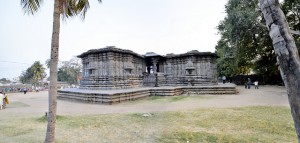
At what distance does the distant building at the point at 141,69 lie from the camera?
18.3 m

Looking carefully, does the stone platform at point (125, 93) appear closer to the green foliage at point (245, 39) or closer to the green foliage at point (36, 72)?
the green foliage at point (245, 39)

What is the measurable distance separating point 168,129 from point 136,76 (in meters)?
16.5

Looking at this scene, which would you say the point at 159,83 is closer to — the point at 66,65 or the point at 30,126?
the point at 30,126

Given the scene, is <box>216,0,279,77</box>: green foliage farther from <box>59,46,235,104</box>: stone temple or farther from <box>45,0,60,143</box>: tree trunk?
<box>45,0,60,143</box>: tree trunk

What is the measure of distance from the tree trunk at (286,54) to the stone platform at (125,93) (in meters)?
11.4

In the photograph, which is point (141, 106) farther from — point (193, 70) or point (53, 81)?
point (193, 70)

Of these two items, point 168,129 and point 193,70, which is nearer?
point 168,129

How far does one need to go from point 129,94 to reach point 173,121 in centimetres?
739

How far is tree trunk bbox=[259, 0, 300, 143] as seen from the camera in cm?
178

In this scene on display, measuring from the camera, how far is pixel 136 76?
2231cm

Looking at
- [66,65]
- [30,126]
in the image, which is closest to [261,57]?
[30,126]

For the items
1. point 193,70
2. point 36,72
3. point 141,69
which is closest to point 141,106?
point 141,69

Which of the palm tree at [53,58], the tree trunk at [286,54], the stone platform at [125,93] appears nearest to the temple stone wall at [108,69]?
the stone platform at [125,93]

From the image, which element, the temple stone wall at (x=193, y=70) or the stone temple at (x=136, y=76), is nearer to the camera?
the stone temple at (x=136, y=76)
